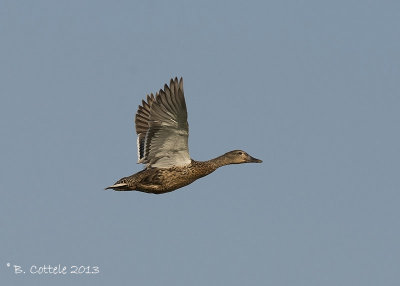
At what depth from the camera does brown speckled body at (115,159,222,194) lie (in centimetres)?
2300

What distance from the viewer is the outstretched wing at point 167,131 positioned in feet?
71.1

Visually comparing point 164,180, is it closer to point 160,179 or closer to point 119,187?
point 160,179

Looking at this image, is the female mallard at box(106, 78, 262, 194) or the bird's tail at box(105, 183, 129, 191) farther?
the bird's tail at box(105, 183, 129, 191)

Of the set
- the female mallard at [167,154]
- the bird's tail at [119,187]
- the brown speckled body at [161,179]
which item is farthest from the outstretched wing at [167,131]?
the bird's tail at [119,187]

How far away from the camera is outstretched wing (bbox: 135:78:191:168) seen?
71.1ft


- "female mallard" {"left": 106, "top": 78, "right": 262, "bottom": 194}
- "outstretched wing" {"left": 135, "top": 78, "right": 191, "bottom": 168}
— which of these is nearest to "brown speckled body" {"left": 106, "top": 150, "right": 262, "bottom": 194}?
"female mallard" {"left": 106, "top": 78, "right": 262, "bottom": 194}

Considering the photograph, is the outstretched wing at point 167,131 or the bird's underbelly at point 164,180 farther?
the bird's underbelly at point 164,180

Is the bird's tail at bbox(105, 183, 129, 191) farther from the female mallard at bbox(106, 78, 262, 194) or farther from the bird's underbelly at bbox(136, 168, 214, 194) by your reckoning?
the bird's underbelly at bbox(136, 168, 214, 194)

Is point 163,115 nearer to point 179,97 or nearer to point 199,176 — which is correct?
point 179,97

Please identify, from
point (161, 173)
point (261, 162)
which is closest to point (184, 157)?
point (161, 173)

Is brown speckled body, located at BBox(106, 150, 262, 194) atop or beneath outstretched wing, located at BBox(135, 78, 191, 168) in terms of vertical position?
beneath

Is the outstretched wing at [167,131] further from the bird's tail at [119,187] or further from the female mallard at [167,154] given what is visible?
the bird's tail at [119,187]

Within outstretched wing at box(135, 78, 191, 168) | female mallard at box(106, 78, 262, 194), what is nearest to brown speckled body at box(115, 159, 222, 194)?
female mallard at box(106, 78, 262, 194)

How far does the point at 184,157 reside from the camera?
22.9m
